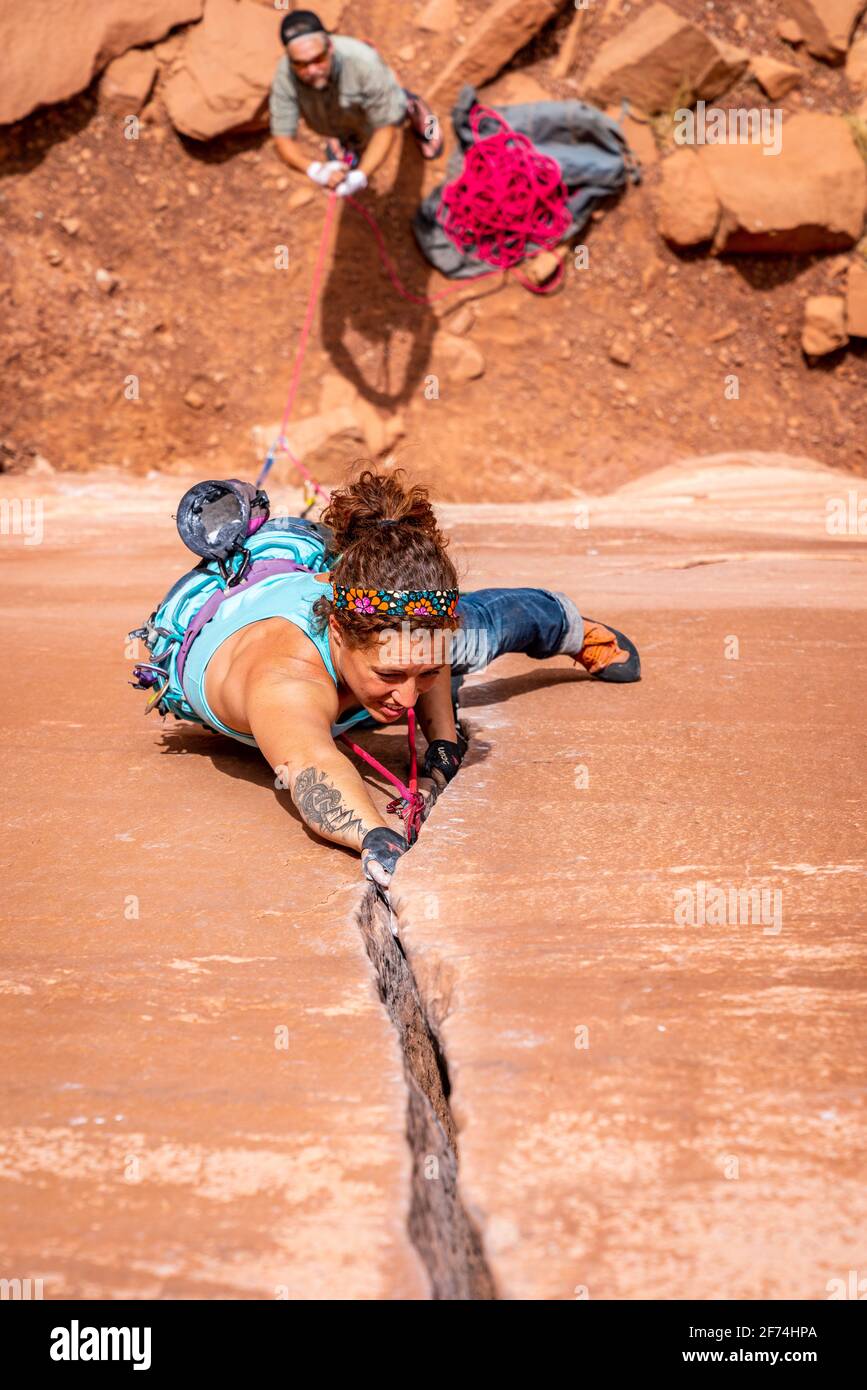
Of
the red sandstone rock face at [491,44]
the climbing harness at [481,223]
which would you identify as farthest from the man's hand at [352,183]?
the red sandstone rock face at [491,44]

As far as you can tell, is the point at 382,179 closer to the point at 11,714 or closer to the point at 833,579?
the point at 833,579

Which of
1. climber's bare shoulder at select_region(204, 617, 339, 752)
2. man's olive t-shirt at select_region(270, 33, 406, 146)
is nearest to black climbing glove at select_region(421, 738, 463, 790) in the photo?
climber's bare shoulder at select_region(204, 617, 339, 752)

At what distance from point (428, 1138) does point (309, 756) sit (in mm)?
756

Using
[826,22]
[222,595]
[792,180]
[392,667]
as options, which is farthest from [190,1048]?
[826,22]

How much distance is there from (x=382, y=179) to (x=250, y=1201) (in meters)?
7.01

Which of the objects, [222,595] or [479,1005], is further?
[222,595]

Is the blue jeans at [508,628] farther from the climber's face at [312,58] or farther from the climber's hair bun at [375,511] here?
the climber's face at [312,58]

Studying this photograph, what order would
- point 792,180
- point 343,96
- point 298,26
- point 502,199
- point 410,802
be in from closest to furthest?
1. point 410,802
2. point 298,26
3. point 343,96
4. point 502,199
5. point 792,180

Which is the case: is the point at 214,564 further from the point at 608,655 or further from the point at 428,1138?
the point at 428,1138

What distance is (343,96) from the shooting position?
20.3 feet

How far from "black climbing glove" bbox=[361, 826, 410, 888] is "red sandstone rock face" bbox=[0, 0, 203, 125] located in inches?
251

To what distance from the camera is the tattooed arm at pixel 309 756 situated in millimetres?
1973

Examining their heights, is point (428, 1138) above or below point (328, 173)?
below

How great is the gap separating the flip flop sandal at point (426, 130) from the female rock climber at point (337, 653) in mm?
5185
